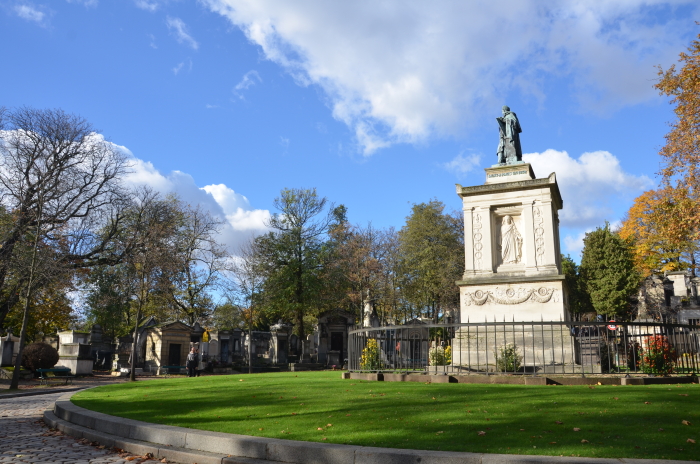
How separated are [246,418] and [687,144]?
19.7 meters

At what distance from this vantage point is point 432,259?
A: 4650 cm

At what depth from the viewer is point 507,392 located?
988 centimetres

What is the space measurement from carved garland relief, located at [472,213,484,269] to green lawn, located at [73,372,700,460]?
760 cm

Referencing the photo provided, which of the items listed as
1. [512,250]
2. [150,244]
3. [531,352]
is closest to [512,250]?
[512,250]

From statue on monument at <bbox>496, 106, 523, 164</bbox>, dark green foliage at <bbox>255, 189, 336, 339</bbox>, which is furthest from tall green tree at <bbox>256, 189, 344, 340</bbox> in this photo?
statue on monument at <bbox>496, 106, 523, 164</bbox>

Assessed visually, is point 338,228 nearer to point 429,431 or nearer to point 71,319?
point 71,319

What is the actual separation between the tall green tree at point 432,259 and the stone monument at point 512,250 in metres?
26.0

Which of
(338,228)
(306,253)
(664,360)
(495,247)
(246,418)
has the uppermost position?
(338,228)

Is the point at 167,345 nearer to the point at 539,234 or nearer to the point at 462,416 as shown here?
the point at 539,234

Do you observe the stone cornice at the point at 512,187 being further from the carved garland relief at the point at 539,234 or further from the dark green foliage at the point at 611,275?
the dark green foliage at the point at 611,275

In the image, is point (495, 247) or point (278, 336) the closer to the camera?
point (495, 247)

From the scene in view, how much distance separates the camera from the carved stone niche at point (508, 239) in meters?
18.1

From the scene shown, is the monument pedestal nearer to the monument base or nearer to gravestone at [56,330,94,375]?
the monument base

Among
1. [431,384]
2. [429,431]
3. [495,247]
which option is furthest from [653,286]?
[429,431]
